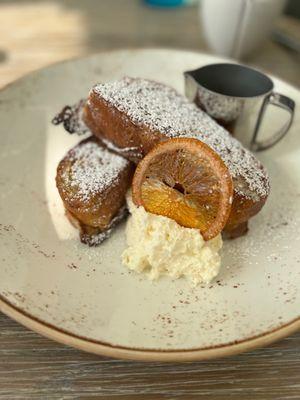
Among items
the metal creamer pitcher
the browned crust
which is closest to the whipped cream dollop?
the browned crust

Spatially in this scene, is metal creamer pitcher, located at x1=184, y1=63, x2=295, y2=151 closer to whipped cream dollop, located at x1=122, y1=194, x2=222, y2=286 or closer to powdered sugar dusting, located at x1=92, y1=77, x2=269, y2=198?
powdered sugar dusting, located at x1=92, y1=77, x2=269, y2=198

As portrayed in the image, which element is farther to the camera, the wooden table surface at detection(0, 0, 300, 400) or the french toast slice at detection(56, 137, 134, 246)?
the french toast slice at detection(56, 137, 134, 246)

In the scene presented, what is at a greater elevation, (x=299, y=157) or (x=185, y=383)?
(x=299, y=157)

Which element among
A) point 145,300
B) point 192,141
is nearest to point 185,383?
point 145,300

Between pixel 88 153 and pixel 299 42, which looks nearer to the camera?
pixel 88 153

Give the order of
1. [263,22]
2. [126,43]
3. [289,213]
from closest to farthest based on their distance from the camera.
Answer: [289,213]
[263,22]
[126,43]

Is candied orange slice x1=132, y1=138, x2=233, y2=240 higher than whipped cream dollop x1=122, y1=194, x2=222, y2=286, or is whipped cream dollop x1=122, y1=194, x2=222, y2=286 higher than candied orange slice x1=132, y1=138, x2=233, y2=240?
candied orange slice x1=132, y1=138, x2=233, y2=240

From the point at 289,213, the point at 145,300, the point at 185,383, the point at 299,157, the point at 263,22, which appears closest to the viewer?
the point at 185,383

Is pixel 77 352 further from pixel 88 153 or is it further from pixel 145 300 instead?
pixel 88 153
